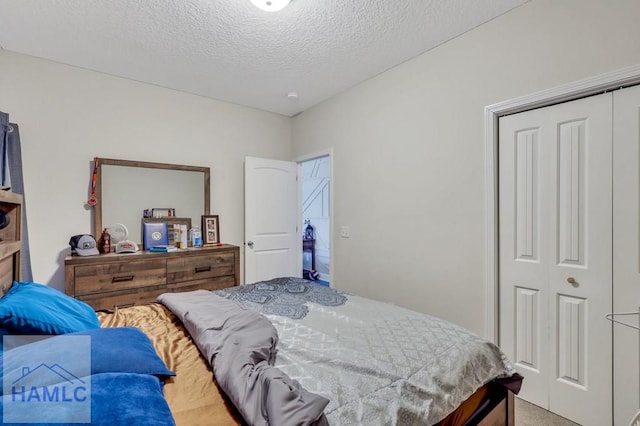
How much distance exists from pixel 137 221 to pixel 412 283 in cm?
278

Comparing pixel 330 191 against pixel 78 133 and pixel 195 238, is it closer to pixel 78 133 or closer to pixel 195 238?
pixel 195 238

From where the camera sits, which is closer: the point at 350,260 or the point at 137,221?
the point at 137,221

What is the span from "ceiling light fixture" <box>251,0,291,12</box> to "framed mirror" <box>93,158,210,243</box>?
199 centimetres

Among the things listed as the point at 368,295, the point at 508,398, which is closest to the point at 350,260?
the point at 368,295

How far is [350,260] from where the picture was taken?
3342mm

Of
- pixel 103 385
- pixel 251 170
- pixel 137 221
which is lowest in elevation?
pixel 103 385

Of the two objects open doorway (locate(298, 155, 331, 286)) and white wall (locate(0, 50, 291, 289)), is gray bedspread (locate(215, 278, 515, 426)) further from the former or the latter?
open doorway (locate(298, 155, 331, 286))

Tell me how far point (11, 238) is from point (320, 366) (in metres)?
1.65

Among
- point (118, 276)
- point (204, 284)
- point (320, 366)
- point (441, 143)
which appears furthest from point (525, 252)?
point (118, 276)

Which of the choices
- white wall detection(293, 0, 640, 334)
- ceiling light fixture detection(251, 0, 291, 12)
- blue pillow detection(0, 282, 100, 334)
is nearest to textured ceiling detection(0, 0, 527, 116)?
ceiling light fixture detection(251, 0, 291, 12)

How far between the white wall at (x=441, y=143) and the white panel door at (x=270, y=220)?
72 cm

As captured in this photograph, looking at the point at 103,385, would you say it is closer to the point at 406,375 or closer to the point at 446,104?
the point at 406,375

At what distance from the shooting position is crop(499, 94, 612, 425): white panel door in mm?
1737

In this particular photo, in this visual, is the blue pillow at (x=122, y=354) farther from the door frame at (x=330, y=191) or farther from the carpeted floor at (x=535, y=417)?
the door frame at (x=330, y=191)
